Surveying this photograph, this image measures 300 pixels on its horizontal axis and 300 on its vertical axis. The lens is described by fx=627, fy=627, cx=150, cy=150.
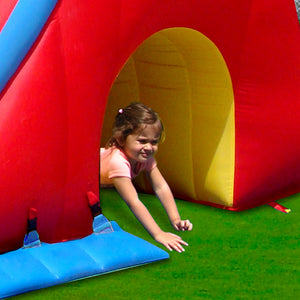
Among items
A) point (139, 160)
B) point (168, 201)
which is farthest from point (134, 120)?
point (168, 201)

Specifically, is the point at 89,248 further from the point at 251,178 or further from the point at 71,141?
the point at 251,178

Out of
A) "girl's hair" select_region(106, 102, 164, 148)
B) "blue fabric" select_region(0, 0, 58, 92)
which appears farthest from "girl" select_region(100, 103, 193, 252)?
"blue fabric" select_region(0, 0, 58, 92)

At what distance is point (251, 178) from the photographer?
4.30m

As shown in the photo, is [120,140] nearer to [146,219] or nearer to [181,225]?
[146,219]

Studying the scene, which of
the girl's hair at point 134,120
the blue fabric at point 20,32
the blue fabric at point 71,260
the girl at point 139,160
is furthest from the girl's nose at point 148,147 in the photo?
the blue fabric at point 20,32

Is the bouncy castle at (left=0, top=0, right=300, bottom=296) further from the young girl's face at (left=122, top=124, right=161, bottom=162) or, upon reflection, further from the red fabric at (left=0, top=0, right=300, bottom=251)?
the young girl's face at (left=122, top=124, right=161, bottom=162)

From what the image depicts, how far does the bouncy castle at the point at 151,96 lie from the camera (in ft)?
10.3

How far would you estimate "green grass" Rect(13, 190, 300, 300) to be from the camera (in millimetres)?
2975

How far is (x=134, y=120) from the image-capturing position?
3.76 m

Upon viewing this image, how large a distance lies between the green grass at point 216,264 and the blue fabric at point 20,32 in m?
1.11

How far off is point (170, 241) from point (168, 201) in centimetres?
42

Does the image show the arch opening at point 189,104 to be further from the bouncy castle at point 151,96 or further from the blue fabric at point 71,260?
the blue fabric at point 71,260

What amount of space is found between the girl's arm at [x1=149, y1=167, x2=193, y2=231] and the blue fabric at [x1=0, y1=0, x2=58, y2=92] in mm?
1267

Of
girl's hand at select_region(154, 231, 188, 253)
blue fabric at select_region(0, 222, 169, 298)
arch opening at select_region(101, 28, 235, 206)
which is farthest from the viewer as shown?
arch opening at select_region(101, 28, 235, 206)
